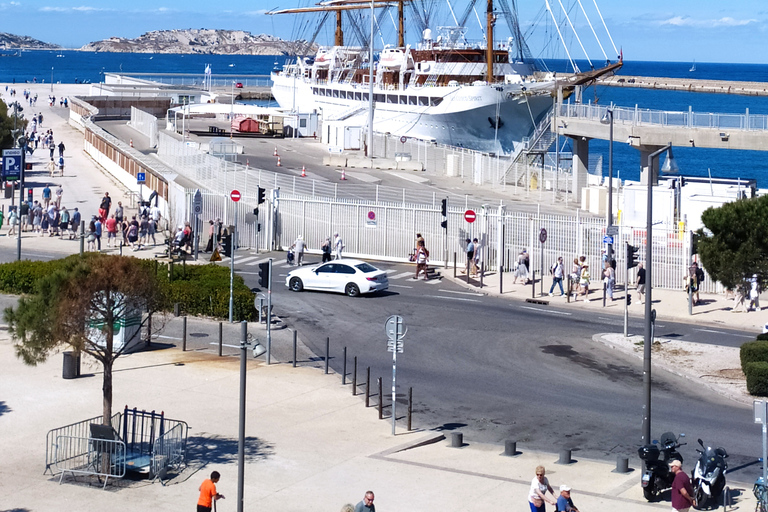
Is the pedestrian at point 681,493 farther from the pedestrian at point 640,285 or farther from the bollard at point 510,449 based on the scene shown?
the pedestrian at point 640,285

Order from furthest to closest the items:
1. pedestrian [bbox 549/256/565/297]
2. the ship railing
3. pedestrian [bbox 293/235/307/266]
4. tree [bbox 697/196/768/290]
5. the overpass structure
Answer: the ship railing, the overpass structure, pedestrian [bbox 293/235/307/266], pedestrian [bbox 549/256/565/297], tree [bbox 697/196/768/290]

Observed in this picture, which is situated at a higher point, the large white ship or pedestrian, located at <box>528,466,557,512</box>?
the large white ship

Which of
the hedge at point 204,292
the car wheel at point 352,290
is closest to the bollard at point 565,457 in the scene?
the hedge at point 204,292

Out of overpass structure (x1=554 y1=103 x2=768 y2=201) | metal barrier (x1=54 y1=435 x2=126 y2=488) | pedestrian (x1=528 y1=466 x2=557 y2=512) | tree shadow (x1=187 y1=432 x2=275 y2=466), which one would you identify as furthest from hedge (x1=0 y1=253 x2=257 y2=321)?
overpass structure (x1=554 y1=103 x2=768 y2=201)

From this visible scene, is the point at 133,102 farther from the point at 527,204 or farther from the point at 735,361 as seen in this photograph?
the point at 735,361

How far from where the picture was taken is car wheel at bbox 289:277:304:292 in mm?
32156

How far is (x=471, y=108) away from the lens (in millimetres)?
79438

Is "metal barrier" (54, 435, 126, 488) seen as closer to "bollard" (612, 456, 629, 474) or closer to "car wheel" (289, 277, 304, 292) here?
"bollard" (612, 456, 629, 474)

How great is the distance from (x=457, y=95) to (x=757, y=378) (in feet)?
198

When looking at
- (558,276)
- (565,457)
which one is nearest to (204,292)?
(558,276)

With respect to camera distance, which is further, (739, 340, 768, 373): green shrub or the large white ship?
the large white ship

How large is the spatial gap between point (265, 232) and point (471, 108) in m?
42.5

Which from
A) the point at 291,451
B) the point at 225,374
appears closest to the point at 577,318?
the point at 225,374

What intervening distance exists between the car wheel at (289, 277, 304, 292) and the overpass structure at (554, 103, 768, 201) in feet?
50.9
